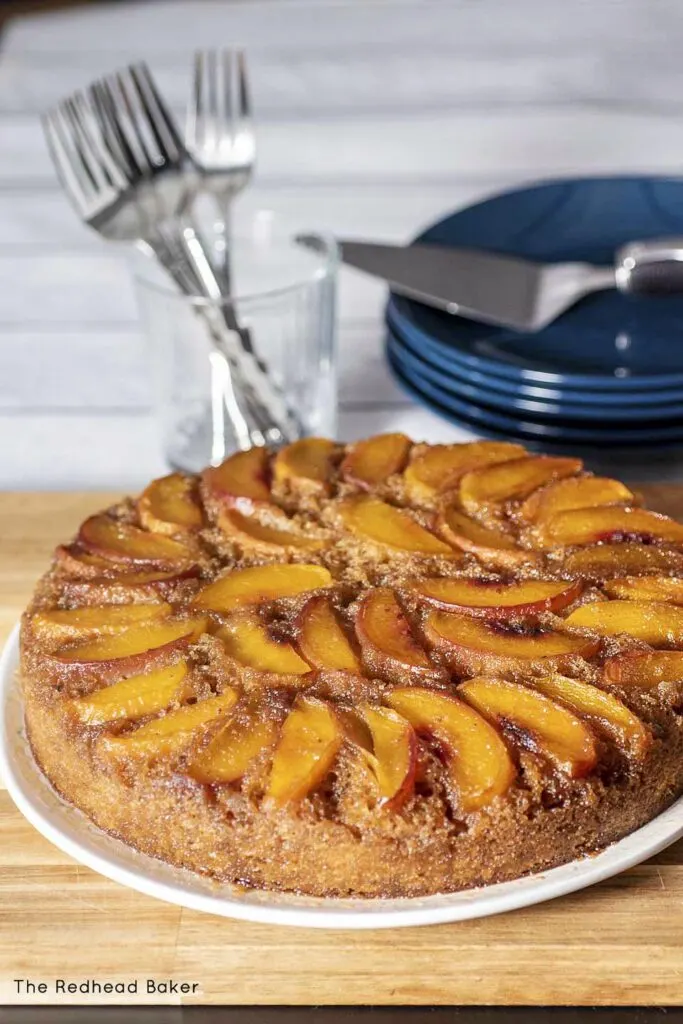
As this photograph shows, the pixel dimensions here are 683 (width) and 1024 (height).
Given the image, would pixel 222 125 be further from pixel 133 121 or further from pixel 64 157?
pixel 64 157

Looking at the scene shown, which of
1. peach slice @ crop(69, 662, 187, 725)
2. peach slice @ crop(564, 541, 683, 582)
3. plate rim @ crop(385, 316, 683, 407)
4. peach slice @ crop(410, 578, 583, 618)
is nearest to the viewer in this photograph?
peach slice @ crop(69, 662, 187, 725)

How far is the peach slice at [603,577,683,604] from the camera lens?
1.88 m

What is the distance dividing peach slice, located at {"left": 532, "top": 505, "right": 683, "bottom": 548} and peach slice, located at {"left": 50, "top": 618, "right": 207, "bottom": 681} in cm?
55

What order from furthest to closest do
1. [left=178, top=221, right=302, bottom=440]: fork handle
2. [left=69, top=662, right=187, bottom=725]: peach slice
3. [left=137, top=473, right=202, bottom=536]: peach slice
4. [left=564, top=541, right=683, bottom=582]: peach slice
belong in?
[left=178, top=221, right=302, bottom=440]: fork handle → [left=137, top=473, right=202, bottom=536]: peach slice → [left=564, top=541, right=683, bottom=582]: peach slice → [left=69, top=662, right=187, bottom=725]: peach slice

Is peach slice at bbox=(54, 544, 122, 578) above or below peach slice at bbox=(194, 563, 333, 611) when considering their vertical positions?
below

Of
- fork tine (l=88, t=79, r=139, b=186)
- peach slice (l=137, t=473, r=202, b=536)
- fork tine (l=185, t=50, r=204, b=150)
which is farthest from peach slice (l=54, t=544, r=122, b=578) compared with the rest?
fork tine (l=185, t=50, r=204, b=150)

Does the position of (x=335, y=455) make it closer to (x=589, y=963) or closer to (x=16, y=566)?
(x=16, y=566)

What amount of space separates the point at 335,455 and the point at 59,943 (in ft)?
3.13

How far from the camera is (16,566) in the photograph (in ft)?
8.07

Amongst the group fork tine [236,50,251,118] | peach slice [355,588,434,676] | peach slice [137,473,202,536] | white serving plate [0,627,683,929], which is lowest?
white serving plate [0,627,683,929]

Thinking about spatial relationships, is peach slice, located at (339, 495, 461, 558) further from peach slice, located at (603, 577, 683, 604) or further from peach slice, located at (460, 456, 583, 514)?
peach slice, located at (603, 577, 683, 604)

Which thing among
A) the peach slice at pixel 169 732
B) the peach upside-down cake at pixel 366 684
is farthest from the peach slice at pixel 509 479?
the peach slice at pixel 169 732

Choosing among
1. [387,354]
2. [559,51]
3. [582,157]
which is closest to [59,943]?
[387,354]

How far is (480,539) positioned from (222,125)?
1.40m
